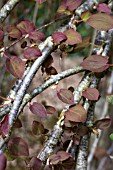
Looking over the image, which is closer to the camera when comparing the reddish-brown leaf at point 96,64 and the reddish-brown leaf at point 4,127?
the reddish-brown leaf at point 4,127

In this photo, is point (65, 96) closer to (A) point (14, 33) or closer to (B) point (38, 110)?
(B) point (38, 110)

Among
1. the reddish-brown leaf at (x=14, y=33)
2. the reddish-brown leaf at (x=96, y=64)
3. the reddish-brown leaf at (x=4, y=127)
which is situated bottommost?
the reddish-brown leaf at (x=4, y=127)

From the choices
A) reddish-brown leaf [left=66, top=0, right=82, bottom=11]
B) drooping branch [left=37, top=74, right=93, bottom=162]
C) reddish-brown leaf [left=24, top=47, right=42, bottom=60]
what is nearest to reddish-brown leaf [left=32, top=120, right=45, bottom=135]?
drooping branch [left=37, top=74, right=93, bottom=162]

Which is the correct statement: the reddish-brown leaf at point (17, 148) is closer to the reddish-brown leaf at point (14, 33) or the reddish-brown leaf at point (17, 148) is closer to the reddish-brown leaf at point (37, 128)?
the reddish-brown leaf at point (37, 128)

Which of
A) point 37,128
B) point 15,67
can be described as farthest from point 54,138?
point 15,67

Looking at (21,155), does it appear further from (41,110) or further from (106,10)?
(106,10)

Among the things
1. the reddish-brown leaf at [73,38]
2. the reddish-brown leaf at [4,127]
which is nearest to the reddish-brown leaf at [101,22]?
the reddish-brown leaf at [73,38]

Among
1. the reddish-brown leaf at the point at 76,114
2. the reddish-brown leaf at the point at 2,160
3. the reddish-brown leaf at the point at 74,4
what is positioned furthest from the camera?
the reddish-brown leaf at the point at 74,4
